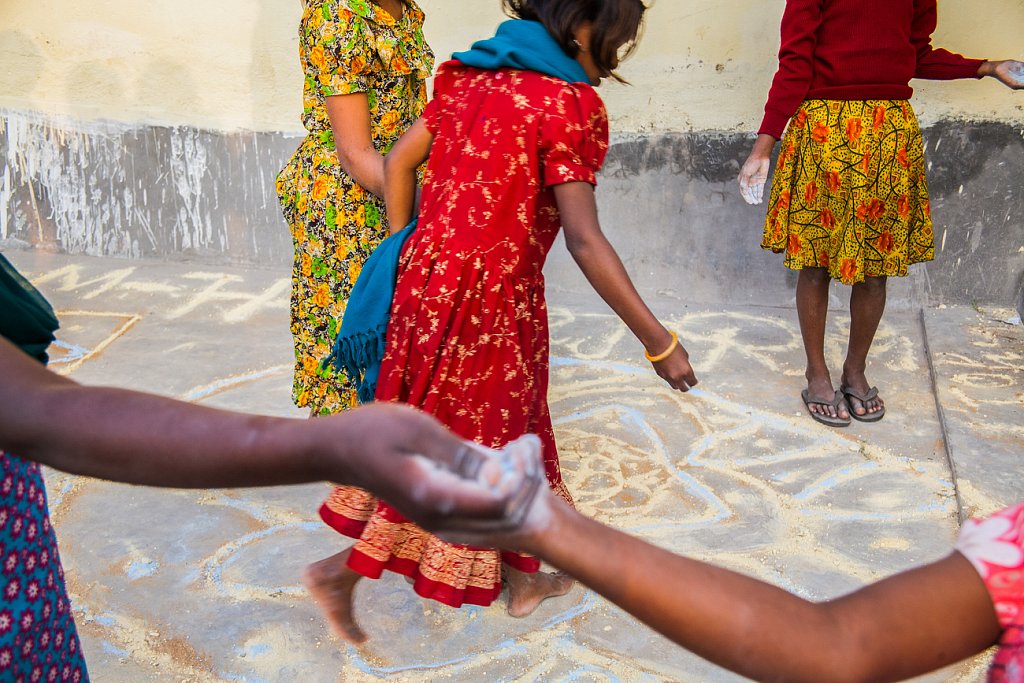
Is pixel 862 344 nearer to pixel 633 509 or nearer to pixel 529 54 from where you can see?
pixel 633 509

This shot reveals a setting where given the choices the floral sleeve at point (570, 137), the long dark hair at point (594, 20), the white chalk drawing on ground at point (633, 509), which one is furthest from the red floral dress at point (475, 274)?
the white chalk drawing on ground at point (633, 509)

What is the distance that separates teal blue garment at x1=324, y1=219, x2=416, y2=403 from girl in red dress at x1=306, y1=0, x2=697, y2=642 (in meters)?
0.03

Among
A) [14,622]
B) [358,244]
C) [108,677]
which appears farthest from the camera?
[358,244]

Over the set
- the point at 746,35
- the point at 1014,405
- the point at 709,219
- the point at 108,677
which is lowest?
the point at 108,677

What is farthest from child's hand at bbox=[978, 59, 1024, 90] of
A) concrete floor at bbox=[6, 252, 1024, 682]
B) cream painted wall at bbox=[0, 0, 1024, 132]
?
concrete floor at bbox=[6, 252, 1024, 682]

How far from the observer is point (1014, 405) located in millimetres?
3764

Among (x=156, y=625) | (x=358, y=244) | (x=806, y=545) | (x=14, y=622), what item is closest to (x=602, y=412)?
(x=806, y=545)

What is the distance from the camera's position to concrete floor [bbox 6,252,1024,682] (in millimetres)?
2357

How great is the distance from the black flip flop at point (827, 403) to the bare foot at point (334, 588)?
7.05ft

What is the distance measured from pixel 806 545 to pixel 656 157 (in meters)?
2.58

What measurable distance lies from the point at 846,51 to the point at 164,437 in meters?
3.20

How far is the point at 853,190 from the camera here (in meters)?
3.54

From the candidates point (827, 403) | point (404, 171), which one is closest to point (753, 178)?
point (827, 403)

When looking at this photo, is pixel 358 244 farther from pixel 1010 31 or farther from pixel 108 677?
pixel 1010 31
